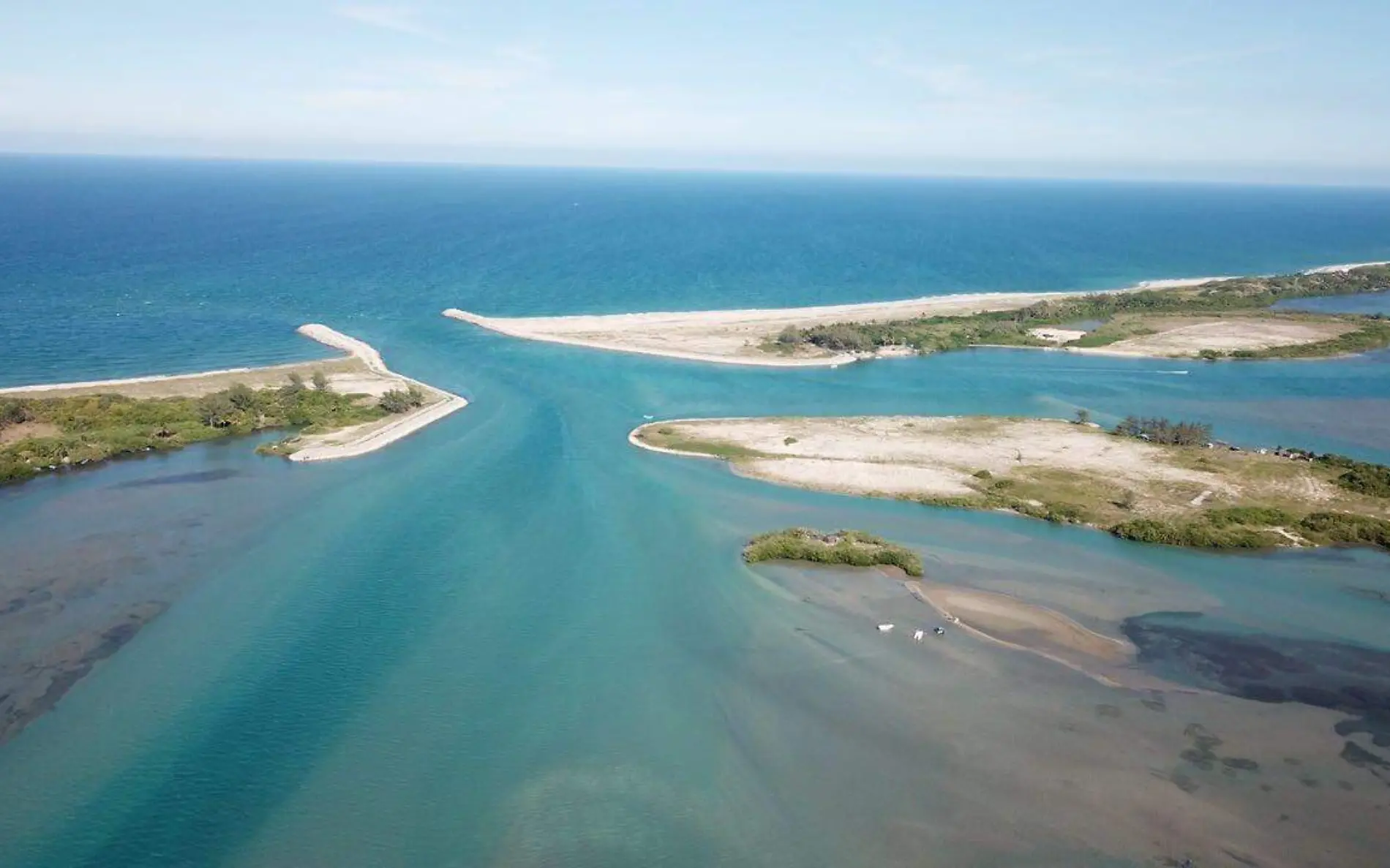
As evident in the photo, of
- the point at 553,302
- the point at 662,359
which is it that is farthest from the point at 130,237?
the point at 662,359

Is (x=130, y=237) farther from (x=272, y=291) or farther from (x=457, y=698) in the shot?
(x=457, y=698)

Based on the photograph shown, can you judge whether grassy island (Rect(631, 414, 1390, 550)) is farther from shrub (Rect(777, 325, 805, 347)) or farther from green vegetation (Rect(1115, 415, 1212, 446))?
shrub (Rect(777, 325, 805, 347))

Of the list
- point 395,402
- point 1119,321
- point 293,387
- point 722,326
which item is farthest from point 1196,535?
point 1119,321

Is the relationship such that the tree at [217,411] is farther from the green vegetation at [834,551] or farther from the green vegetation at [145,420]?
the green vegetation at [834,551]

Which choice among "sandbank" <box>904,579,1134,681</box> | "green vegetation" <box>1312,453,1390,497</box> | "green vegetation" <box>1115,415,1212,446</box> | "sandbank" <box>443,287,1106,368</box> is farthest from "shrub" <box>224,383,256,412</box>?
"green vegetation" <box>1312,453,1390,497</box>

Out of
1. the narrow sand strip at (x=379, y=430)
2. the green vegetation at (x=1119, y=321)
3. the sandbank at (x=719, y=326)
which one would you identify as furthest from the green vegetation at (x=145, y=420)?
the green vegetation at (x=1119, y=321)

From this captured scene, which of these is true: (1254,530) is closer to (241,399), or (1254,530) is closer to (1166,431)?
(1166,431)
